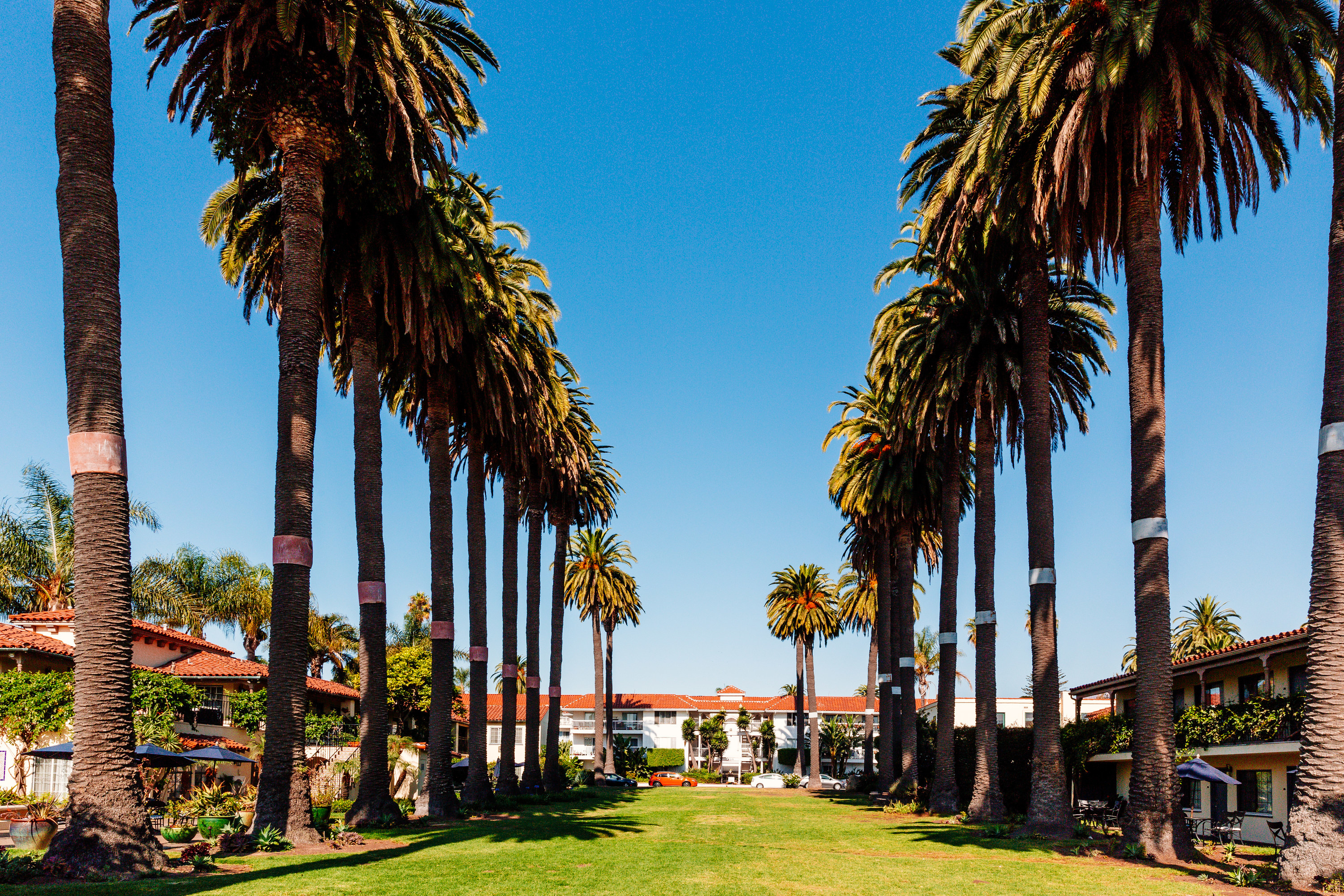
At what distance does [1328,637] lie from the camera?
16297mm

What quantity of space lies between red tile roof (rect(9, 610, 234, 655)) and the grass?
20.2 metres

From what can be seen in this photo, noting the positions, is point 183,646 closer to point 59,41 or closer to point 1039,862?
point 59,41

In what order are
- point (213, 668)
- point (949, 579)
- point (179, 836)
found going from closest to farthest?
point (179, 836)
point (949, 579)
point (213, 668)

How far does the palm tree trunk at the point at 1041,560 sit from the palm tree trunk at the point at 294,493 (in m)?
17.9

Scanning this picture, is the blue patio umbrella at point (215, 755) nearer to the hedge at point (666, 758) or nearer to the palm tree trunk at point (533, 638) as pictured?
the palm tree trunk at point (533, 638)

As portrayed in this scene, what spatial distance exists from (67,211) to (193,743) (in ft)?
97.1

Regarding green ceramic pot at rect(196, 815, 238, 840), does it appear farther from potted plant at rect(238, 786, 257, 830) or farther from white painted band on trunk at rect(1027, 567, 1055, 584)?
white painted band on trunk at rect(1027, 567, 1055, 584)

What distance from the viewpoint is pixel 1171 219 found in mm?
24594

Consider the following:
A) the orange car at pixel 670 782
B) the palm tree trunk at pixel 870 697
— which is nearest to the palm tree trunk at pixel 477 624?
the palm tree trunk at pixel 870 697

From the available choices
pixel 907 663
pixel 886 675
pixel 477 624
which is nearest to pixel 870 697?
pixel 886 675

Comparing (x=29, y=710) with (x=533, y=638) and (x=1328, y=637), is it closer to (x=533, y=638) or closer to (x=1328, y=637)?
(x=533, y=638)

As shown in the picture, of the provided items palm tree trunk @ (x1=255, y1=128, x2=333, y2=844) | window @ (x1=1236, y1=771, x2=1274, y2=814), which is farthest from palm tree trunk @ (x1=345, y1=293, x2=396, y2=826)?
window @ (x1=1236, y1=771, x2=1274, y2=814)

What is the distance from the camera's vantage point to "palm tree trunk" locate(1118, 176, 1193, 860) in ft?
65.7

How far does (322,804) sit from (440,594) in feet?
33.5
